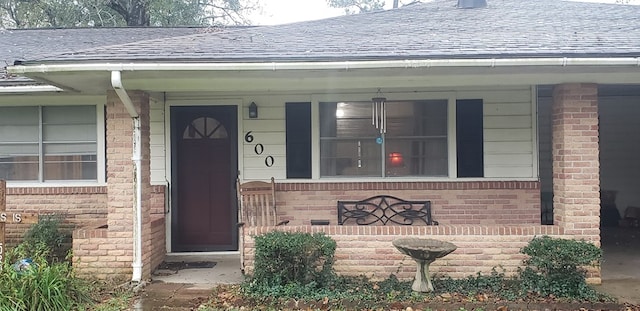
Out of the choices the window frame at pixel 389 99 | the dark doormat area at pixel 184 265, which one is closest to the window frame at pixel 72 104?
the dark doormat area at pixel 184 265

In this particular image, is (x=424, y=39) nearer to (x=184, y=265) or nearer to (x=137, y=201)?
(x=137, y=201)

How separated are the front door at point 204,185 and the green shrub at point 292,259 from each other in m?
2.19

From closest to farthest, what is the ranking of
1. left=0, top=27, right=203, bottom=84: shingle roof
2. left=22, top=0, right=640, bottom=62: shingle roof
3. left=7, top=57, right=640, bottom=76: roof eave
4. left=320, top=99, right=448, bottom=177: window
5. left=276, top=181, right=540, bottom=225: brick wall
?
left=7, top=57, right=640, bottom=76: roof eave < left=22, top=0, right=640, bottom=62: shingle roof < left=276, top=181, right=540, bottom=225: brick wall < left=320, top=99, right=448, bottom=177: window < left=0, top=27, right=203, bottom=84: shingle roof

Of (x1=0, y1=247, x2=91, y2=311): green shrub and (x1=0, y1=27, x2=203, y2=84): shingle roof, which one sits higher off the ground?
(x1=0, y1=27, x2=203, y2=84): shingle roof

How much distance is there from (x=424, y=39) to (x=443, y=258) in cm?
254

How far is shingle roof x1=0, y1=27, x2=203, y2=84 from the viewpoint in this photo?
8156 mm

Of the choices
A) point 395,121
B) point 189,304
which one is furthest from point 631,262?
point 189,304

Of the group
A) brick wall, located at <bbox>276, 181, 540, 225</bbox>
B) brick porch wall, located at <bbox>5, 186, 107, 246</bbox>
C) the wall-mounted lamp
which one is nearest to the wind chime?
brick wall, located at <bbox>276, 181, 540, 225</bbox>

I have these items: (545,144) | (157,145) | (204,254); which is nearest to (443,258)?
(204,254)

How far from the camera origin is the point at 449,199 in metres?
6.96

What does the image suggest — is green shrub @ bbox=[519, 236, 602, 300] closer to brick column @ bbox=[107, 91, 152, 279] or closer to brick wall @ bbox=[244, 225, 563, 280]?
brick wall @ bbox=[244, 225, 563, 280]

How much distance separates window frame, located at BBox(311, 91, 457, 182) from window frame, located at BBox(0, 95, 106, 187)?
10.2 ft

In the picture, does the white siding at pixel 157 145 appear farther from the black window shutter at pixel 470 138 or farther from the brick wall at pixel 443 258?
the black window shutter at pixel 470 138

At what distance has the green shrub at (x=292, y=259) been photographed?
5160mm
